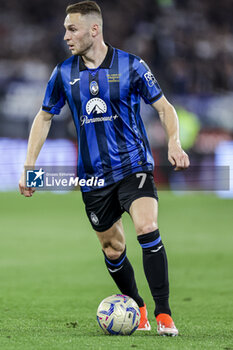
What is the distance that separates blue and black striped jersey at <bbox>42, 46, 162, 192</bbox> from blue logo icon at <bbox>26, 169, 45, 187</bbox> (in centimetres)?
32

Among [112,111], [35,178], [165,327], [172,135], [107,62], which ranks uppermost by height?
[107,62]

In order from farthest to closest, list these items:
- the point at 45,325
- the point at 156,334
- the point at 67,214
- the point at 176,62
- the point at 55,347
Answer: the point at 176,62 → the point at 67,214 → the point at 45,325 → the point at 156,334 → the point at 55,347

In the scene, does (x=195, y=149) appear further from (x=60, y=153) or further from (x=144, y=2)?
(x=144, y=2)

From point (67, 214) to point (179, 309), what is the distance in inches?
308

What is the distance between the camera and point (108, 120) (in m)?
4.79

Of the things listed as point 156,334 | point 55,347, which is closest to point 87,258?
point 156,334

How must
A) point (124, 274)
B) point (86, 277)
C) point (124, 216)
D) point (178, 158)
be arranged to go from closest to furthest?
point (178, 158) < point (124, 274) < point (86, 277) < point (124, 216)

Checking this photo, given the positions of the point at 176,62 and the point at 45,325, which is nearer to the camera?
the point at 45,325

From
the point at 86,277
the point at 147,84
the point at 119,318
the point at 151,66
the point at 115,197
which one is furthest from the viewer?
the point at 151,66

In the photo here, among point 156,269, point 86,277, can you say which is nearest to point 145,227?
point 156,269

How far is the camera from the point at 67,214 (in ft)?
45.5

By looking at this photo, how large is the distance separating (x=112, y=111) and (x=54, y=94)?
0.48 meters

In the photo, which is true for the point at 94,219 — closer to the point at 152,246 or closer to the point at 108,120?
the point at 152,246

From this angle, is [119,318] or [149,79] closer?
[119,318]
